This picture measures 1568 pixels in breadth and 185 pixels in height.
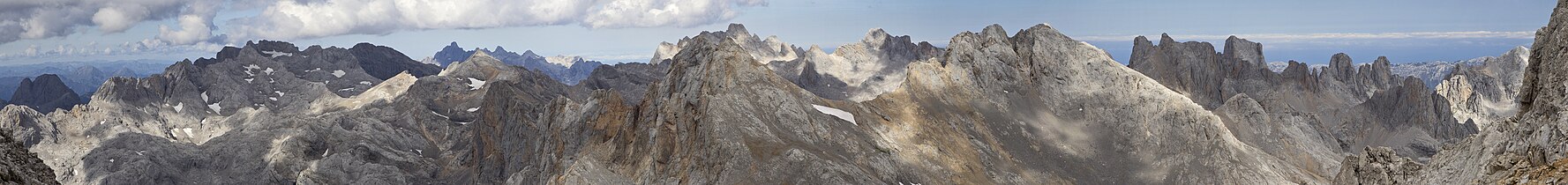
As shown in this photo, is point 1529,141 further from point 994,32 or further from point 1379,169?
point 994,32

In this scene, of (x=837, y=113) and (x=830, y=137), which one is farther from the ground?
(x=837, y=113)

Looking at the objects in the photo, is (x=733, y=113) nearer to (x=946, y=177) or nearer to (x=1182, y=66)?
(x=946, y=177)

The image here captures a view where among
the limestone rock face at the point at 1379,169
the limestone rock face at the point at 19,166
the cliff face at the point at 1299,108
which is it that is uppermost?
the limestone rock face at the point at 19,166

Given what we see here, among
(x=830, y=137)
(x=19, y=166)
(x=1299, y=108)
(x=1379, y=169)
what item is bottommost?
(x=1299, y=108)

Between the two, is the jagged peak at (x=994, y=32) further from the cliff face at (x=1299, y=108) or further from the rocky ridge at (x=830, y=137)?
the cliff face at (x=1299, y=108)

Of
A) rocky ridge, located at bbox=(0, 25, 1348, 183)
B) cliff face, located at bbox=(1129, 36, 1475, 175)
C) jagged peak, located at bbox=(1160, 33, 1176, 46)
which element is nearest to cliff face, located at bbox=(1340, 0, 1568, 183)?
rocky ridge, located at bbox=(0, 25, 1348, 183)

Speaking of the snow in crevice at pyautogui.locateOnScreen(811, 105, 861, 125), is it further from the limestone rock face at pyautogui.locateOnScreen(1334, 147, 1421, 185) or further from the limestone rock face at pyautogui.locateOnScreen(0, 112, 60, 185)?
the limestone rock face at pyautogui.locateOnScreen(0, 112, 60, 185)

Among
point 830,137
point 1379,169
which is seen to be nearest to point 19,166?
point 1379,169

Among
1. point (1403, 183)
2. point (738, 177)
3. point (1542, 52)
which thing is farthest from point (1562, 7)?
point (738, 177)

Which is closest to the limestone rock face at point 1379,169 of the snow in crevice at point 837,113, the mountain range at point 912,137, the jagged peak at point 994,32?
the mountain range at point 912,137
